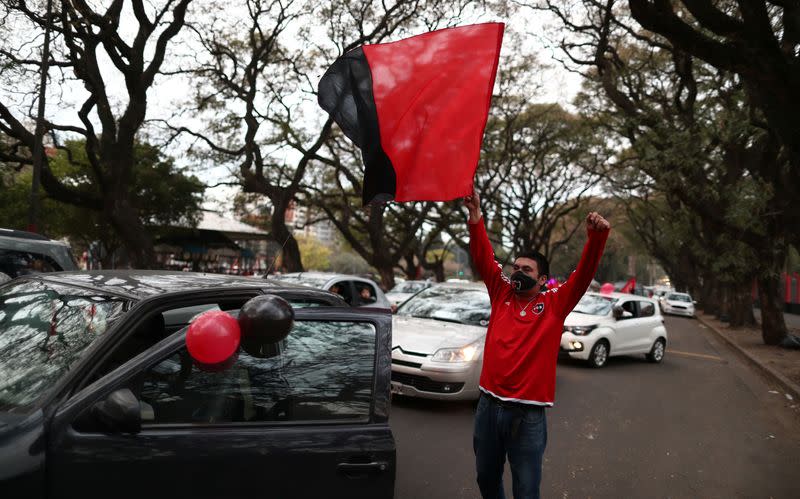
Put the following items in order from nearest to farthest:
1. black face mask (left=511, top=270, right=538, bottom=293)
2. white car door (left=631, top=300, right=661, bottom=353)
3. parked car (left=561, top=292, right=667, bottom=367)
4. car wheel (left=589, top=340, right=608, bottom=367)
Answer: black face mask (left=511, top=270, right=538, bottom=293) → parked car (left=561, top=292, right=667, bottom=367) → car wheel (left=589, top=340, right=608, bottom=367) → white car door (left=631, top=300, right=661, bottom=353)

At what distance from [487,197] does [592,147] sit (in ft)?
21.9

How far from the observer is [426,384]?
7023mm

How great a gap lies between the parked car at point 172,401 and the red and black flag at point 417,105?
105 cm

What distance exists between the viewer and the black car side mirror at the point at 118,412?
6.91 ft

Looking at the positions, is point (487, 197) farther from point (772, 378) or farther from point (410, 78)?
point (410, 78)

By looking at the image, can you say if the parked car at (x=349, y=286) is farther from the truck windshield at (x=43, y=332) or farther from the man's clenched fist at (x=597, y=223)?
the man's clenched fist at (x=597, y=223)

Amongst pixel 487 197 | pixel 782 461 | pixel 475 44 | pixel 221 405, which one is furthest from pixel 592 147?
pixel 221 405

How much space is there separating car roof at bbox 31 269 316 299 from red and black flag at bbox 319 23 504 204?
0.96 meters

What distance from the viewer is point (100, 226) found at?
32062mm

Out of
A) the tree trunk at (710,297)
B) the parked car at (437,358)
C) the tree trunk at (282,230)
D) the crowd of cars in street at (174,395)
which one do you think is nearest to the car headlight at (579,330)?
the parked car at (437,358)

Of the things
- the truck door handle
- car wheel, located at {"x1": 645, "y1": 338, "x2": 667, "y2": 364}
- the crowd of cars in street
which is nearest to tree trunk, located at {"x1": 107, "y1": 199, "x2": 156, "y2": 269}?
car wheel, located at {"x1": 645, "y1": 338, "x2": 667, "y2": 364}

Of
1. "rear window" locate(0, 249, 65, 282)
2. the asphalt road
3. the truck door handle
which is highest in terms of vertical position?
"rear window" locate(0, 249, 65, 282)

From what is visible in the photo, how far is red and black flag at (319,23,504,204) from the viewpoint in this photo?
3621 millimetres

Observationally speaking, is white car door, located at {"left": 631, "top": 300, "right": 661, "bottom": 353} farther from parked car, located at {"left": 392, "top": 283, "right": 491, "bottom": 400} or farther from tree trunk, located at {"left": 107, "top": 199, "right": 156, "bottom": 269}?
tree trunk, located at {"left": 107, "top": 199, "right": 156, "bottom": 269}
